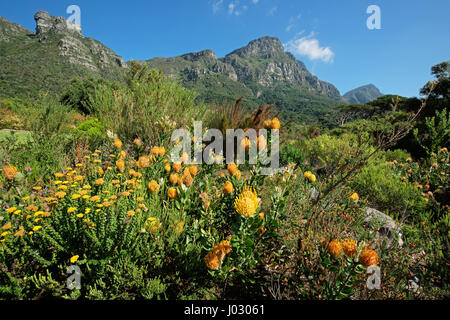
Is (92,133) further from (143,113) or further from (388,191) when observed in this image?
(388,191)

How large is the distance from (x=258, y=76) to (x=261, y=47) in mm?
74188

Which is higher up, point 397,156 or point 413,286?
point 397,156

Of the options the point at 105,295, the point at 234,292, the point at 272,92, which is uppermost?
the point at 272,92

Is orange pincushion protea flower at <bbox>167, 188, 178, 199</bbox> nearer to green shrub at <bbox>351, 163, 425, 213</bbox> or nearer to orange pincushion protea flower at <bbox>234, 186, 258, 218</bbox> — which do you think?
orange pincushion protea flower at <bbox>234, 186, 258, 218</bbox>

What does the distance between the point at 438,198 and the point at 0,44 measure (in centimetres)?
7133

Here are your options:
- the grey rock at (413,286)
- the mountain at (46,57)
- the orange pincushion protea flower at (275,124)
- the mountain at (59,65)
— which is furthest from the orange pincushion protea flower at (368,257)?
the mountain at (46,57)

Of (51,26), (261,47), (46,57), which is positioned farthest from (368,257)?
(261,47)

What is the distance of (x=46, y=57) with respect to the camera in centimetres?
4044

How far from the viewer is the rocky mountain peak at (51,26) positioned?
50412mm

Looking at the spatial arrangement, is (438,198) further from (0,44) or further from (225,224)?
(0,44)

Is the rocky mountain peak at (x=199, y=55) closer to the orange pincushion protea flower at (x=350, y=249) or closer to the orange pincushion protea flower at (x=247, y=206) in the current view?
the orange pincushion protea flower at (x=247, y=206)

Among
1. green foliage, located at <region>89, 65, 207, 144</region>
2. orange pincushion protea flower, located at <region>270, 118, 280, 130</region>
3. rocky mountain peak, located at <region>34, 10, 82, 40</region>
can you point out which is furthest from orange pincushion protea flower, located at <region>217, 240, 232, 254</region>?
rocky mountain peak, located at <region>34, 10, 82, 40</region>

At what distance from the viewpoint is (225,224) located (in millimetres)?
1713
